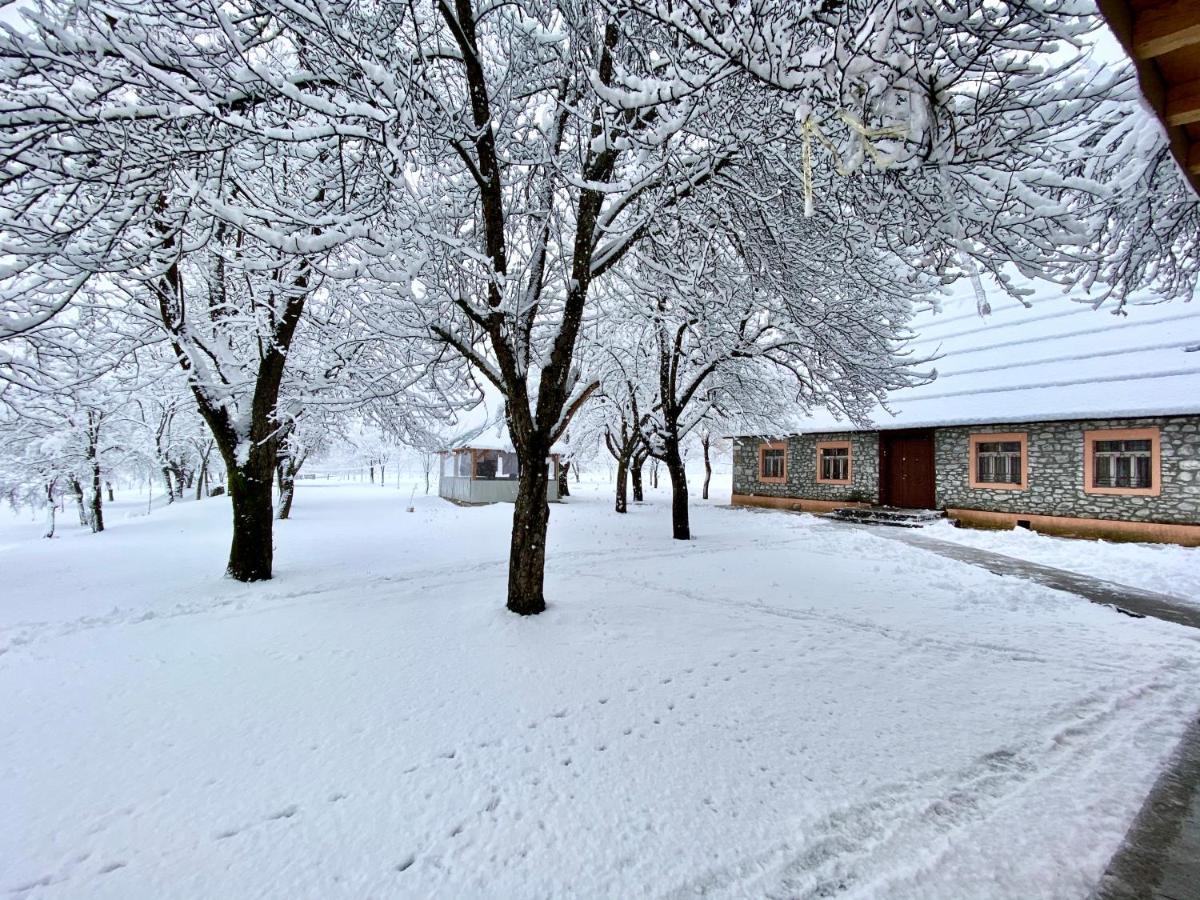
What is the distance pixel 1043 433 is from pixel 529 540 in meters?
16.2

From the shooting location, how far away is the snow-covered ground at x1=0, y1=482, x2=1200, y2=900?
8.04 feet

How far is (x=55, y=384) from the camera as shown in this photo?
7.33 meters

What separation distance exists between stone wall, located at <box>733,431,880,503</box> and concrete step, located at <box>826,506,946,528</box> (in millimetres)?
1023

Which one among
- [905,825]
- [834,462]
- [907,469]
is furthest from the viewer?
[834,462]

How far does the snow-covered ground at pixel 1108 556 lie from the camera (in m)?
8.83

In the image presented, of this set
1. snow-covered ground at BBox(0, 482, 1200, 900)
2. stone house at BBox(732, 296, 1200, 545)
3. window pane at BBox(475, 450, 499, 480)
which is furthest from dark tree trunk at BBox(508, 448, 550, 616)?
window pane at BBox(475, 450, 499, 480)

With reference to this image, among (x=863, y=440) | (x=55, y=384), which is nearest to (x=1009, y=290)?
(x=55, y=384)

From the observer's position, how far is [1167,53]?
2.53 metres

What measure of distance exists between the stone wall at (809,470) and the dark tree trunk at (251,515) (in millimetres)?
18037

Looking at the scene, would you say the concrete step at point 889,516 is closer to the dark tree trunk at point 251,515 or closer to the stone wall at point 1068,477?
the stone wall at point 1068,477

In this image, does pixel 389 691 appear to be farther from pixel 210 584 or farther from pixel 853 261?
pixel 853 261

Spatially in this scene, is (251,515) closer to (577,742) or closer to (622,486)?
(577,742)

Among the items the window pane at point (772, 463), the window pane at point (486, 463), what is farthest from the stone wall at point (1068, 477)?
the window pane at point (486, 463)

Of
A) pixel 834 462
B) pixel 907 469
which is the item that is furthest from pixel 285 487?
pixel 907 469
